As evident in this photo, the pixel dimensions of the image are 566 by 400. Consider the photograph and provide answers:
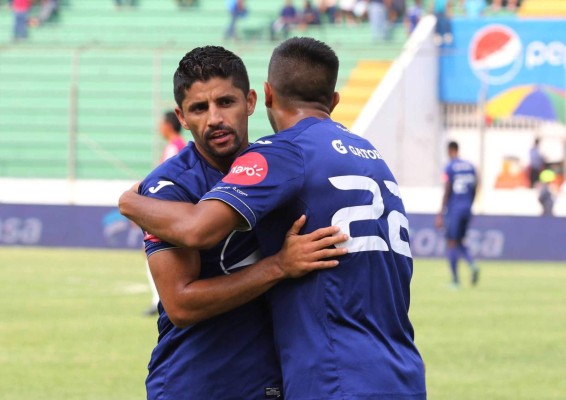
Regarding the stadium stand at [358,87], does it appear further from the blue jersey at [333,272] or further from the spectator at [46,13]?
the blue jersey at [333,272]

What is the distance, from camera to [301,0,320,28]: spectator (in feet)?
115

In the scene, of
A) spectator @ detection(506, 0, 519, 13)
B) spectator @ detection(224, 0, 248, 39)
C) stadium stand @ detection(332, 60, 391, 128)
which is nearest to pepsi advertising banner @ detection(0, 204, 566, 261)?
stadium stand @ detection(332, 60, 391, 128)

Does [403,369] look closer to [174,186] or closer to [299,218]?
[299,218]

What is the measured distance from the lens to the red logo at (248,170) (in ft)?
14.9

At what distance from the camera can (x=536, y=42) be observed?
32594 millimetres

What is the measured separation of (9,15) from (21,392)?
30166mm

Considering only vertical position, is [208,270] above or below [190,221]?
below

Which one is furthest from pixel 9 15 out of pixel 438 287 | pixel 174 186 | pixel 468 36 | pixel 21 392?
pixel 174 186

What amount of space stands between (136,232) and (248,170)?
81.1ft

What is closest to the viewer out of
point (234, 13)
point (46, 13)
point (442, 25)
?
point (442, 25)

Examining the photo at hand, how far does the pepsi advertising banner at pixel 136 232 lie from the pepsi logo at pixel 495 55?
641cm

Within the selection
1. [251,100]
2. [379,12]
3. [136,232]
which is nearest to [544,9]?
[379,12]

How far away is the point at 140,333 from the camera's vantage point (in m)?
14.4

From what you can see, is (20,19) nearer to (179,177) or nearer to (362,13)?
(362,13)
